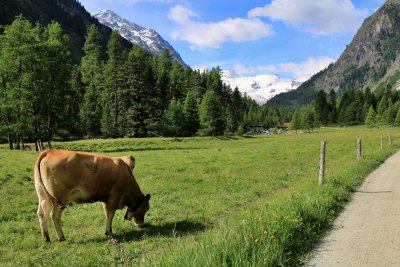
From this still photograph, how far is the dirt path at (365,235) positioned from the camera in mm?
7852

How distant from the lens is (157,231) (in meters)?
11.7

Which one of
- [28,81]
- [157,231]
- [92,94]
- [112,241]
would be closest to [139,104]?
[92,94]

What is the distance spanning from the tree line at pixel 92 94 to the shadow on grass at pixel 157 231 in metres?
33.9

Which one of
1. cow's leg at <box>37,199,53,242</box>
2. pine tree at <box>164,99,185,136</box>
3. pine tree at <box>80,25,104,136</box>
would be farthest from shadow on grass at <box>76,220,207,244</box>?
pine tree at <box>80,25,104,136</box>

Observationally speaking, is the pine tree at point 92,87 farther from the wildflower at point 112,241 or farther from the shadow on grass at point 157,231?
the wildflower at point 112,241

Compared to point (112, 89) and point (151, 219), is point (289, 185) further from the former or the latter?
point (112, 89)

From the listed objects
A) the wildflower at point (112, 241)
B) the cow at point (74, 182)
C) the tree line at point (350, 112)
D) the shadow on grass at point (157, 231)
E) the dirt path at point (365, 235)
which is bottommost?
the shadow on grass at point (157, 231)

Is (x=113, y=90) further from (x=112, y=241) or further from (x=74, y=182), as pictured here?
(x=112, y=241)

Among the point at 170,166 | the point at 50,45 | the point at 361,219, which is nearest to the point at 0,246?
the point at 361,219

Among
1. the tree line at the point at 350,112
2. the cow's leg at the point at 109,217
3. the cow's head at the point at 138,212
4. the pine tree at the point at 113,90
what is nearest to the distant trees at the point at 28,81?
the pine tree at the point at 113,90

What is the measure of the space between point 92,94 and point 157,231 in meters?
85.5

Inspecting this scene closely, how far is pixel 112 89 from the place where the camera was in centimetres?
8625

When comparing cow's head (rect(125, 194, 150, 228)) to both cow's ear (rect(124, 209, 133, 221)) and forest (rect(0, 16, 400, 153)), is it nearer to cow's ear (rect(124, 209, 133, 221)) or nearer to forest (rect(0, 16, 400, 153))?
cow's ear (rect(124, 209, 133, 221))

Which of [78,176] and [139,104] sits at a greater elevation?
[139,104]
